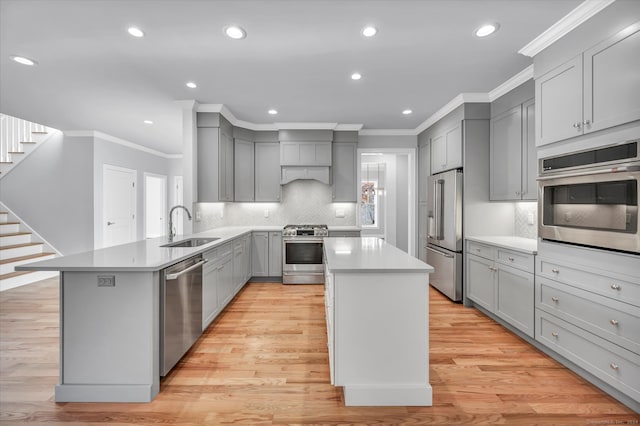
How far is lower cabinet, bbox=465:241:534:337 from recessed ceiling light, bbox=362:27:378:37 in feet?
7.64

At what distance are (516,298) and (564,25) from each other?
229cm

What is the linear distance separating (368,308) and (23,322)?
3.80m

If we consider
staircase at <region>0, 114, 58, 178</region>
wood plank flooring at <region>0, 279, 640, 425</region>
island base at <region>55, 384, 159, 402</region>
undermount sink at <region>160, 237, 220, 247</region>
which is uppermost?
staircase at <region>0, 114, 58, 178</region>

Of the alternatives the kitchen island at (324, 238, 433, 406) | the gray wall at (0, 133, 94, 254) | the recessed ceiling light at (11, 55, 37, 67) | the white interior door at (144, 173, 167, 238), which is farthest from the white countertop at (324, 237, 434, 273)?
the white interior door at (144, 173, 167, 238)

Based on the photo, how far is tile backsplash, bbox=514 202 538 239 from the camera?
3480mm

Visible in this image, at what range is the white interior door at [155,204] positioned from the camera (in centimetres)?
796

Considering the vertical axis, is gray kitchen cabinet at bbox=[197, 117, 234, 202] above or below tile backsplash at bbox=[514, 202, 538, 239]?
above

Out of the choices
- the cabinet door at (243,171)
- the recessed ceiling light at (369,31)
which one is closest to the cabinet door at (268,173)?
the cabinet door at (243,171)

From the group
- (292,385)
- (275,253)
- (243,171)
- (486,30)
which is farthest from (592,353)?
(243,171)

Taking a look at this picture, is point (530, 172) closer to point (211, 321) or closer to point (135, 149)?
point (211, 321)

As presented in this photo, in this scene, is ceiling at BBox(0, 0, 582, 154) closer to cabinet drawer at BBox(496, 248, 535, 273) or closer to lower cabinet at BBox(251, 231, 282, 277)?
cabinet drawer at BBox(496, 248, 535, 273)

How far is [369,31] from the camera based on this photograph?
2422 mm

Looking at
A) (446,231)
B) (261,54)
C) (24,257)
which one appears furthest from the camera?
(24,257)

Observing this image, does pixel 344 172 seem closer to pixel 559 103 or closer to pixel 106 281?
pixel 559 103
